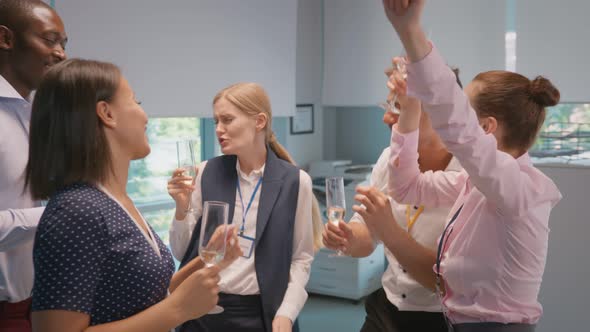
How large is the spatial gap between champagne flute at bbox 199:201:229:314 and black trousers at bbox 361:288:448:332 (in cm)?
80

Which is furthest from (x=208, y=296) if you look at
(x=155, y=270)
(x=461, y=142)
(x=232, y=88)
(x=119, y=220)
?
(x=232, y=88)

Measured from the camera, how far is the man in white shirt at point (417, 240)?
197 cm

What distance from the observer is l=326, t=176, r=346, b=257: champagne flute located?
186 centimetres

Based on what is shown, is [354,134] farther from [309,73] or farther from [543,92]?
[543,92]

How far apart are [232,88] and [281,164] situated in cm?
40

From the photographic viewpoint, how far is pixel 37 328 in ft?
4.19

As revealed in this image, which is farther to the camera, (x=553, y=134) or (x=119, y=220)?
(x=553, y=134)

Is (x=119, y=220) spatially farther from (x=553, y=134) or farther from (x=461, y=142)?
(x=553, y=134)

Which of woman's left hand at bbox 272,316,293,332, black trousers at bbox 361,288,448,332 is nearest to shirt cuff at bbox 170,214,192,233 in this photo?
woman's left hand at bbox 272,316,293,332

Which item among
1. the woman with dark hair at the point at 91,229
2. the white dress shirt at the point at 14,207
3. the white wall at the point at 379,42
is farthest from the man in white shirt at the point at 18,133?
the white wall at the point at 379,42

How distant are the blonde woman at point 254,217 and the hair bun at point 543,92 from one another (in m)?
1.08

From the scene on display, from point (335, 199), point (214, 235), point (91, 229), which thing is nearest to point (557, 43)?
point (335, 199)

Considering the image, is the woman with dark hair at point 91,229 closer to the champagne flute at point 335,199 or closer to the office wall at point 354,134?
the champagne flute at point 335,199

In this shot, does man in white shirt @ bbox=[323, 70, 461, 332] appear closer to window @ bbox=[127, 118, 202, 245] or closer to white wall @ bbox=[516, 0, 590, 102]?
window @ bbox=[127, 118, 202, 245]
